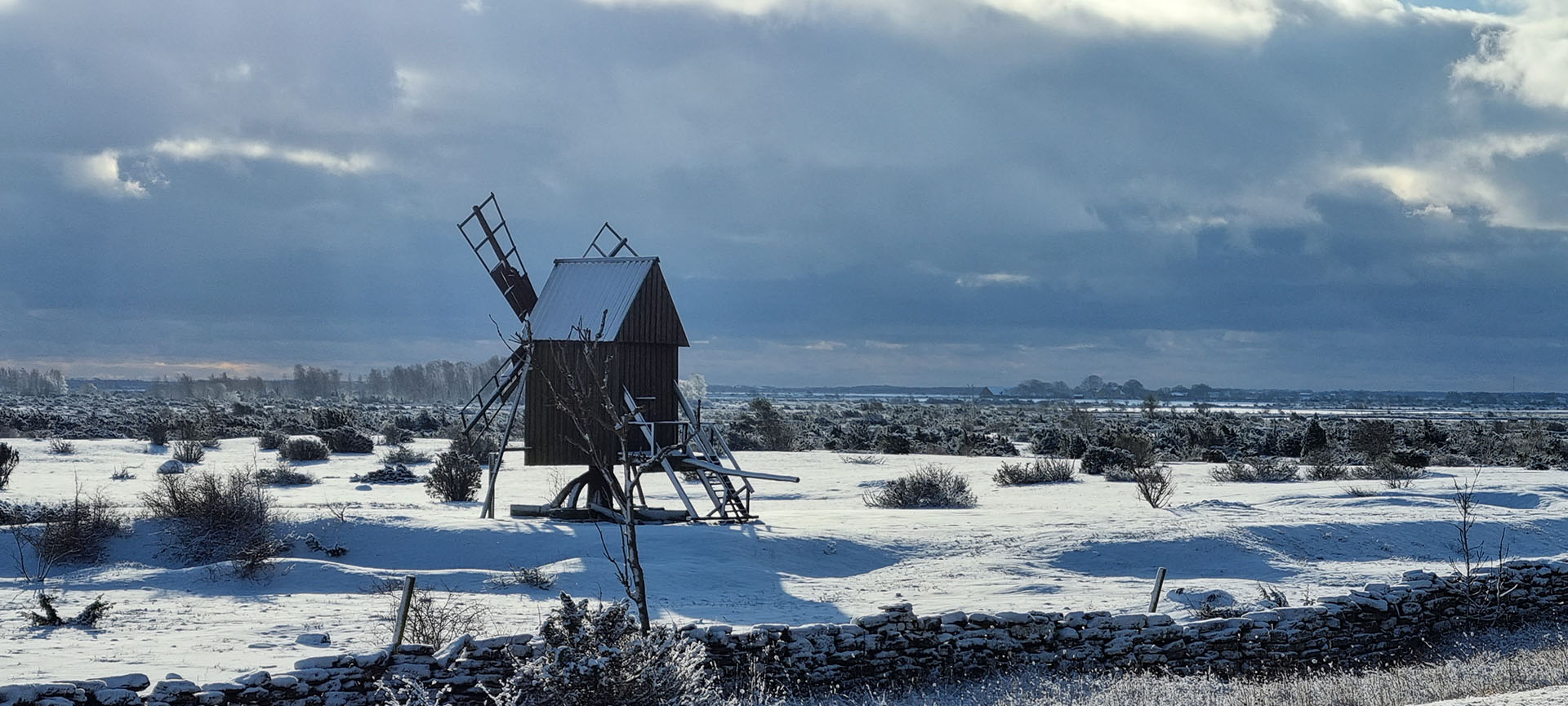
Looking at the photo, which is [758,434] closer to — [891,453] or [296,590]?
[891,453]

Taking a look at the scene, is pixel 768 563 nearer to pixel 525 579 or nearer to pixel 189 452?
pixel 525 579

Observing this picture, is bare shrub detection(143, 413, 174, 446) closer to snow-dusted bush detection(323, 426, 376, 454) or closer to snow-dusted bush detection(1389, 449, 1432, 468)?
snow-dusted bush detection(323, 426, 376, 454)

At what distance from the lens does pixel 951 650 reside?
1086cm

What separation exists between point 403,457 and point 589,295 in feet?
54.0

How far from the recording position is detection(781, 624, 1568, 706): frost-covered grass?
9562 mm

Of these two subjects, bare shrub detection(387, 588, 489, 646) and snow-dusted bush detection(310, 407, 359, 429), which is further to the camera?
snow-dusted bush detection(310, 407, 359, 429)

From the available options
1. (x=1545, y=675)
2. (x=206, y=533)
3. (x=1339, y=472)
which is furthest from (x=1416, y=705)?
(x=1339, y=472)

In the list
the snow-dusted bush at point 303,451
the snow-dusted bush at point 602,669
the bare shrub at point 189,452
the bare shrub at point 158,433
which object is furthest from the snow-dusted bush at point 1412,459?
the bare shrub at point 158,433

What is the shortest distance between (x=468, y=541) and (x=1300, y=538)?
42.3 ft

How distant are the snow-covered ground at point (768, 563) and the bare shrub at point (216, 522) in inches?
12.3

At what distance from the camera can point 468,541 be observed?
17469 mm

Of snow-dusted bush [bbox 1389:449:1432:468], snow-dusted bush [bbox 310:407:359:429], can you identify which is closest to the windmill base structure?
snow-dusted bush [bbox 1389:449:1432:468]

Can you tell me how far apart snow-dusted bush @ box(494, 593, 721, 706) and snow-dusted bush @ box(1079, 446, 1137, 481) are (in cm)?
2394

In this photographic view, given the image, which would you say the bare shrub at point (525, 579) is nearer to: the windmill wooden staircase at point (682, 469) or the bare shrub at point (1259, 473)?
the windmill wooden staircase at point (682, 469)
